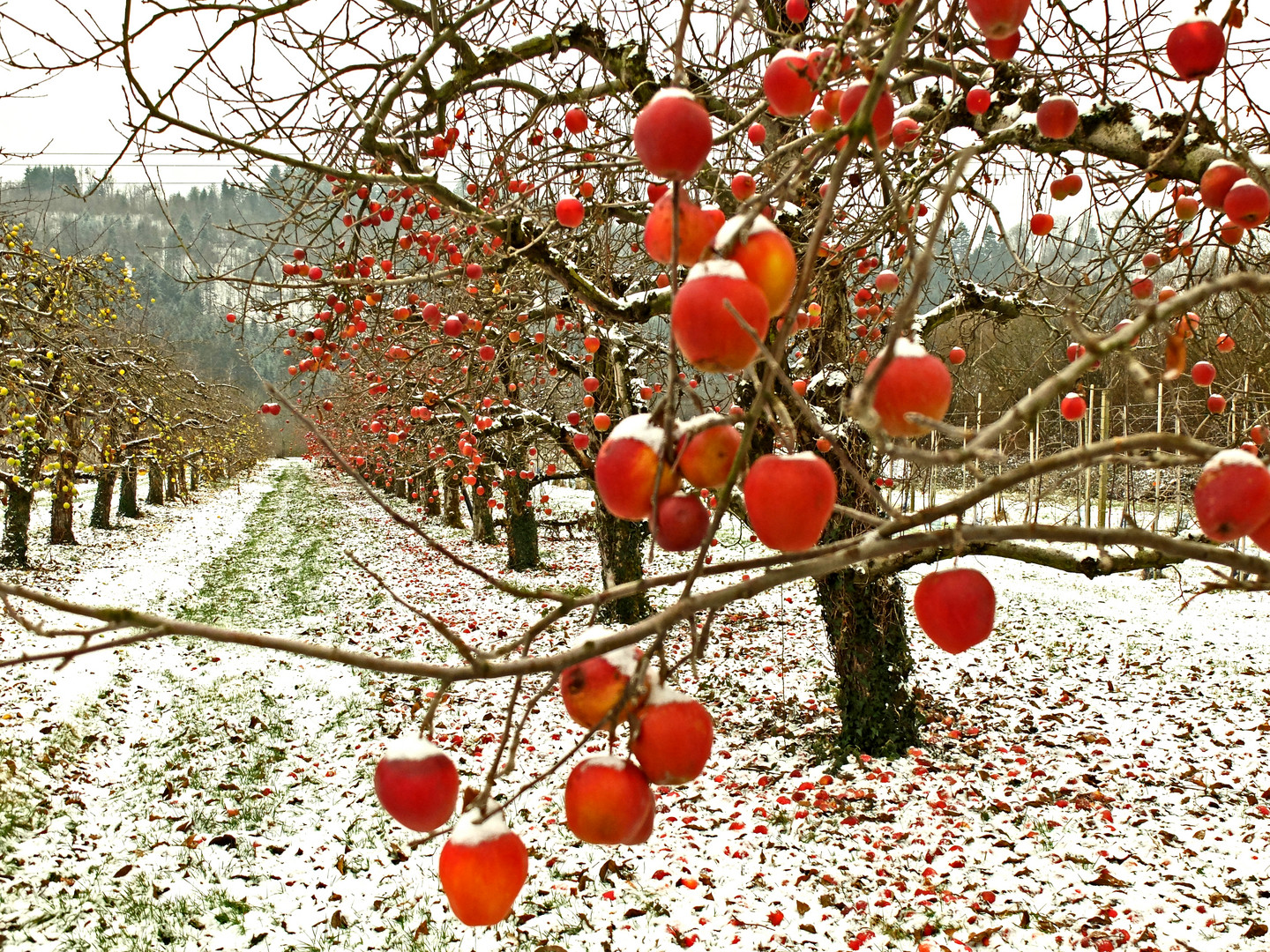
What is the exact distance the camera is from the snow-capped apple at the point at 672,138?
0.92 m

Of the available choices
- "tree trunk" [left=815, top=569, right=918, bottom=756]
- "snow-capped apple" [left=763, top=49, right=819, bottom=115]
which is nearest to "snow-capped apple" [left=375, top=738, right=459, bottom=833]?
"snow-capped apple" [left=763, top=49, right=819, bottom=115]

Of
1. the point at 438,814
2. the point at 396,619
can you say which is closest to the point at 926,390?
the point at 438,814

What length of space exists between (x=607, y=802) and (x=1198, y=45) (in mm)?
1674

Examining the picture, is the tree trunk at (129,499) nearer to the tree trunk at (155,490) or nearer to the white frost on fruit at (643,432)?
the tree trunk at (155,490)

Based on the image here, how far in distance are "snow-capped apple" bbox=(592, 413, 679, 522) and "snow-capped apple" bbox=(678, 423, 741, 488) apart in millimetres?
24

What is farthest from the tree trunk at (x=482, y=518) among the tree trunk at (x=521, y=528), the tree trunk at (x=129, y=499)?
the tree trunk at (x=129, y=499)

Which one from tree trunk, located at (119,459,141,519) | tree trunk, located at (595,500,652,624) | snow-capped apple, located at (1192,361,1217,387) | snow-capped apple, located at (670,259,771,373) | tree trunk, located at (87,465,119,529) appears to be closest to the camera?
snow-capped apple, located at (670,259,771,373)

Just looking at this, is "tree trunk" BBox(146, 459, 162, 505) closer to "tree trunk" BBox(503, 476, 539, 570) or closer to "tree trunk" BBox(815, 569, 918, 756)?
"tree trunk" BBox(503, 476, 539, 570)

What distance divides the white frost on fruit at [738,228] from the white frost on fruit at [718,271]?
1.7 inches

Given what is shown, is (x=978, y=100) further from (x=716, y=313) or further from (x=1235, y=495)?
(x=716, y=313)

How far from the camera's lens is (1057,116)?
1994 millimetres

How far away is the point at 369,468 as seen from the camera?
23.0 meters

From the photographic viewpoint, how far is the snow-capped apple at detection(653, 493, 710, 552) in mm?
960

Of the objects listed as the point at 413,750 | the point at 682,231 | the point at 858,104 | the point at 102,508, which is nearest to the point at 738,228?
the point at 682,231
